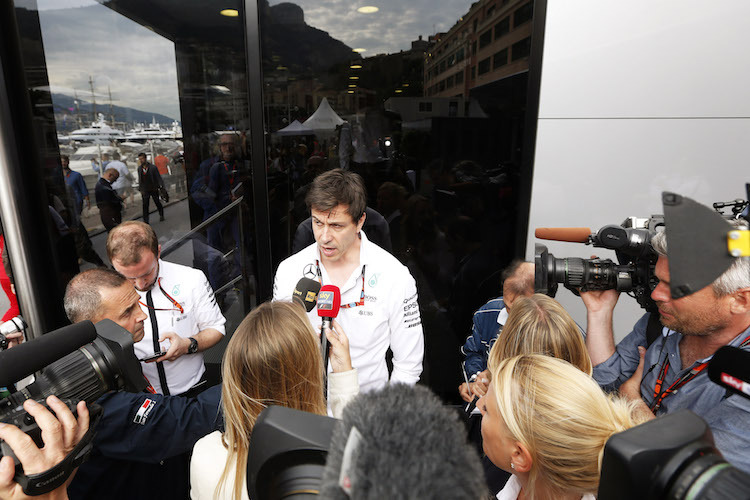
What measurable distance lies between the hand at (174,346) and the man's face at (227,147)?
1123mm

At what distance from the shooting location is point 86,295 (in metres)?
1.83

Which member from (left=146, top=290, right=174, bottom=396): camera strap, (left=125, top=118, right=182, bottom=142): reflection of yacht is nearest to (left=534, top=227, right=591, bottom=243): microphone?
(left=146, top=290, right=174, bottom=396): camera strap

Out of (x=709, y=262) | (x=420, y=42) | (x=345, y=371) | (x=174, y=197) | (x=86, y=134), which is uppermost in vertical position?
(x=420, y=42)

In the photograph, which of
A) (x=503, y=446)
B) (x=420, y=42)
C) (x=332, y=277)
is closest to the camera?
(x=503, y=446)

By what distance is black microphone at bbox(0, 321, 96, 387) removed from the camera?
95cm

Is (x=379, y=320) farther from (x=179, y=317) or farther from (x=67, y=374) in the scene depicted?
(x=67, y=374)

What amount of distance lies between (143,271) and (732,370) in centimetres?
231

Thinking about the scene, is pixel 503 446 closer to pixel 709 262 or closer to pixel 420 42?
pixel 709 262

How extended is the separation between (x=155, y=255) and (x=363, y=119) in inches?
55.7

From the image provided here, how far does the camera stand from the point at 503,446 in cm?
119

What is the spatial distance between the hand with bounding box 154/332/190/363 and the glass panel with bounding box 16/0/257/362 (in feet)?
2.76

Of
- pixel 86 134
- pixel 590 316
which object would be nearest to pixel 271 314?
pixel 590 316

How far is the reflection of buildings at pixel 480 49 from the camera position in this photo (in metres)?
2.62

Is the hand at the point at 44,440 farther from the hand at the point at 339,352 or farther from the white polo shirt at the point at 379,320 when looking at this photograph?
the white polo shirt at the point at 379,320
